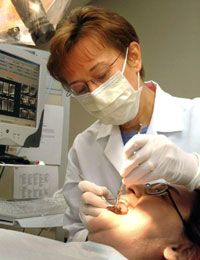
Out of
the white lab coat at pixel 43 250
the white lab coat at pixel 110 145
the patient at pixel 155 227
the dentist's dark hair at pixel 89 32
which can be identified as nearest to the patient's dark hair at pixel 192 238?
the patient at pixel 155 227

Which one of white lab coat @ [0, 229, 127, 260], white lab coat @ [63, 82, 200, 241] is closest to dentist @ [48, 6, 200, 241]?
white lab coat @ [63, 82, 200, 241]

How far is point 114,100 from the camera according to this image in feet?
4.28

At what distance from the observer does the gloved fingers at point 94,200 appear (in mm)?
1035

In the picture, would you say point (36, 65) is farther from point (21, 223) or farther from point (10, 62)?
point (21, 223)

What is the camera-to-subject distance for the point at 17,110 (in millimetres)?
1636

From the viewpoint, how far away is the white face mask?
4.19ft

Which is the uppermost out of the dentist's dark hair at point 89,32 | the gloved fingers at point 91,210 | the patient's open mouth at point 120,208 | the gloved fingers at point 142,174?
the dentist's dark hair at point 89,32

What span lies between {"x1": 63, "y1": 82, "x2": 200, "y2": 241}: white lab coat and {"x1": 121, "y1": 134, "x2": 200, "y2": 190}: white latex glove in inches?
12.4

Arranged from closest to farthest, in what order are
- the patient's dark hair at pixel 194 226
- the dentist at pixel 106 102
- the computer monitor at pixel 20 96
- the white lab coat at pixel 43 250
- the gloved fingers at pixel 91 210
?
the white lab coat at pixel 43 250, the patient's dark hair at pixel 194 226, the gloved fingers at pixel 91 210, the dentist at pixel 106 102, the computer monitor at pixel 20 96

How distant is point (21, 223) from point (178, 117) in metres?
0.79

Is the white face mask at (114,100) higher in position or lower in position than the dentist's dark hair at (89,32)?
lower

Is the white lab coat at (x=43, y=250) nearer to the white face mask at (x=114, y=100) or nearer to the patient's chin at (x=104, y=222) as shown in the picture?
the patient's chin at (x=104, y=222)

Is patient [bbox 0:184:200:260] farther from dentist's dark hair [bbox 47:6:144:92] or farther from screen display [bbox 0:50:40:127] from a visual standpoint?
screen display [bbox 0:50:40:127]

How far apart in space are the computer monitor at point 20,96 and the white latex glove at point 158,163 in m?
0.80
